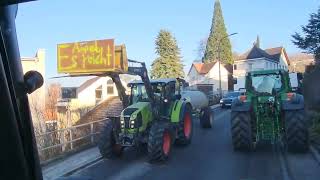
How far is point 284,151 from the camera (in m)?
14.0

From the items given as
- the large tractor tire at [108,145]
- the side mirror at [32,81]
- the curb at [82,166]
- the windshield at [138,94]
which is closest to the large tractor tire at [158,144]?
the large tractor tire at [108,145]

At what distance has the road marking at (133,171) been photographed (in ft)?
37.5

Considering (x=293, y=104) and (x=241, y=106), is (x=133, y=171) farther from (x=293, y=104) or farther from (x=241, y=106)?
(x=293, y=104)

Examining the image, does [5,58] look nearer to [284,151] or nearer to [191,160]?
[191,160]

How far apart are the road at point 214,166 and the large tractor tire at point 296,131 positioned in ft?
0.89

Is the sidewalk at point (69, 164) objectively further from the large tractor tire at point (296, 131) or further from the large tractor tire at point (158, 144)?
the large tractor tire at point (296, 131)

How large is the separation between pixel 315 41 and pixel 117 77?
17540mm

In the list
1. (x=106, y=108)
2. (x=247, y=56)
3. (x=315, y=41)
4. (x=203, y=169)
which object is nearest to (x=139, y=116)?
(x=203, y=169)

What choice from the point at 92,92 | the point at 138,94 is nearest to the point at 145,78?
the point at 138,94

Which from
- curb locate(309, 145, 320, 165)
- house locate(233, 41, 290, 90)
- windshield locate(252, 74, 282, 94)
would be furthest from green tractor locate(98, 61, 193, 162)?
house locate(233, 41, 290, 90)

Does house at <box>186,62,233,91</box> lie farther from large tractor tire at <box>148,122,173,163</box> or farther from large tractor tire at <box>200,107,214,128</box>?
large tractor tire at <box>148,122,173,163</box>

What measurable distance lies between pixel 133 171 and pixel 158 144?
113cm

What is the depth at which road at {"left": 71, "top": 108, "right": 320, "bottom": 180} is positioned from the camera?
11.0 meters

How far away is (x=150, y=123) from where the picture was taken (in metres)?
14.8
